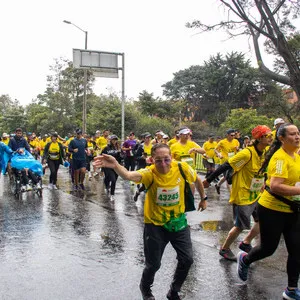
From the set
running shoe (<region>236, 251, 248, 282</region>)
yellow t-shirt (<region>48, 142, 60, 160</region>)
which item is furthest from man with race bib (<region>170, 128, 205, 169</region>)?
yellow t-shirt (<region>48, 142, 60, 160</region>)

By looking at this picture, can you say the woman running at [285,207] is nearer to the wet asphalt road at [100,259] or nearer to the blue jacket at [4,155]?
the wet asphalt road at [100,259]

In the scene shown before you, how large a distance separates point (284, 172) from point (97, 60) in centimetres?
1945

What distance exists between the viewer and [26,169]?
1188 centimetres

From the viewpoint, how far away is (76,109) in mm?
48844

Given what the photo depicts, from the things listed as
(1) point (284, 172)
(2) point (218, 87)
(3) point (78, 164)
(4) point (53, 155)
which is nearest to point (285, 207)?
(1) point (284, 172)

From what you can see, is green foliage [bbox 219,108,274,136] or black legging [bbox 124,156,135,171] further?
green foliage [bbox 219,108,274,136]

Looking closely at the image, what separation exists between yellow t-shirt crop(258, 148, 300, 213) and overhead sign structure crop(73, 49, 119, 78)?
1895 centimetres

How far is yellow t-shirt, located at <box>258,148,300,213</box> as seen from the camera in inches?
167

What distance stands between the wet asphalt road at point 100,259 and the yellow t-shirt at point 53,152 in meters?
3.27

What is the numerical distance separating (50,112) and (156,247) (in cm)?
4660

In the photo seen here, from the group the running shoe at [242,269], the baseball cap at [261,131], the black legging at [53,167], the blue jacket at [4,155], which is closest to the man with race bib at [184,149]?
the baseball cap at [261,131]

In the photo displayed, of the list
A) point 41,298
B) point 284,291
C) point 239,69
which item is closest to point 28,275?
point 41,298

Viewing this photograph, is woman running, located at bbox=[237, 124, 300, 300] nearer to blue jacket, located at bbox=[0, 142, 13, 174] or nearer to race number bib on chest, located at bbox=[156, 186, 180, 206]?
race number bib on chest, located at bbox=[156, 186, 180, 206]

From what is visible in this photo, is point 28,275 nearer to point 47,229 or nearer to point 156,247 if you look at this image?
point 156,247
